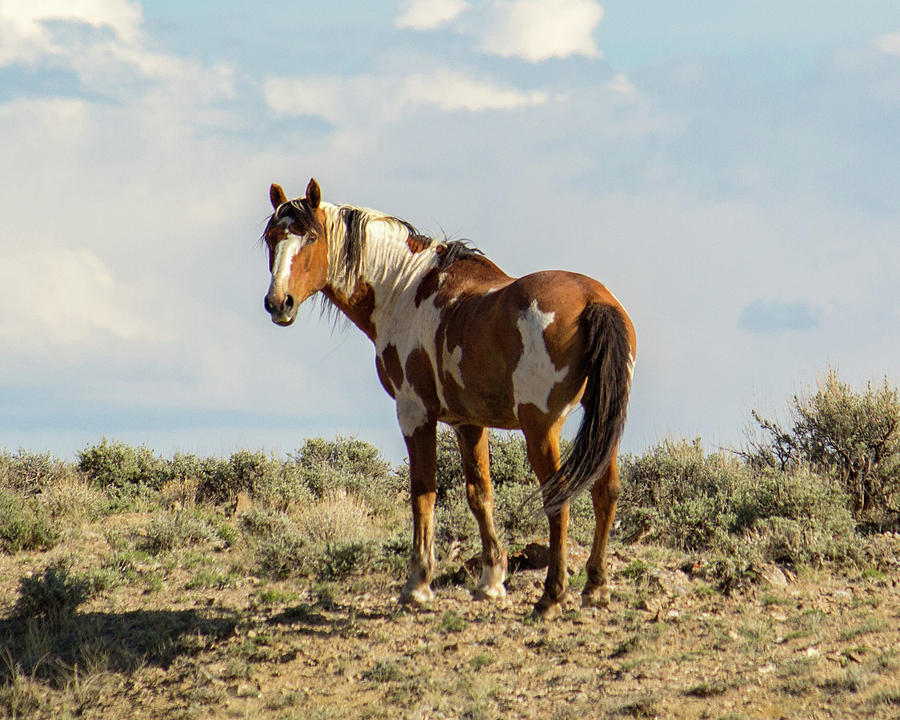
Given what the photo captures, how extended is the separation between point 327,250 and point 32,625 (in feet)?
13.9

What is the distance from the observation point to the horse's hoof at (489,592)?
7809mm

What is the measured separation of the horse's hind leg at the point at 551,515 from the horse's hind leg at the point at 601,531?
1.02 feet

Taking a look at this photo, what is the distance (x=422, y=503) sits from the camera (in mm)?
7664

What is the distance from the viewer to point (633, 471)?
45.8 ft

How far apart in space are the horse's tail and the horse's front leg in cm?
143

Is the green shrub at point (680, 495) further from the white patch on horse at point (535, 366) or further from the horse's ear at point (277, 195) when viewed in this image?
the horse's ear at point (277, 195)

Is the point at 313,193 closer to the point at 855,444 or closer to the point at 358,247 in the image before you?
the point at 358,247

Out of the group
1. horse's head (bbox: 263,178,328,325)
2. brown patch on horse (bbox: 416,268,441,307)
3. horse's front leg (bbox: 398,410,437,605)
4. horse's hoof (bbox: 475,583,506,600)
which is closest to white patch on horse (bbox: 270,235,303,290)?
horse's head (bbox: 263,178,328,325)

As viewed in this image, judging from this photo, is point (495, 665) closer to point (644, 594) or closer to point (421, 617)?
point (421, 617)

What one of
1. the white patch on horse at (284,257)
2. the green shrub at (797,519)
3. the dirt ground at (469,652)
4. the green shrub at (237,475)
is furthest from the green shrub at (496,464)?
the white patch on horse at (284,257)

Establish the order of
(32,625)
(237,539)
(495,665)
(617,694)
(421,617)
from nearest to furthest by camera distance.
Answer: (617,694) → (495,665) → (421,617) → (32,625) → (237,539)

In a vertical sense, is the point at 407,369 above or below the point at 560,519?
above

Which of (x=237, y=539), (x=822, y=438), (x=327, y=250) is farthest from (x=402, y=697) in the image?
(x=822, y=438)

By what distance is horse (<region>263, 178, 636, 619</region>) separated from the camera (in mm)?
6602
